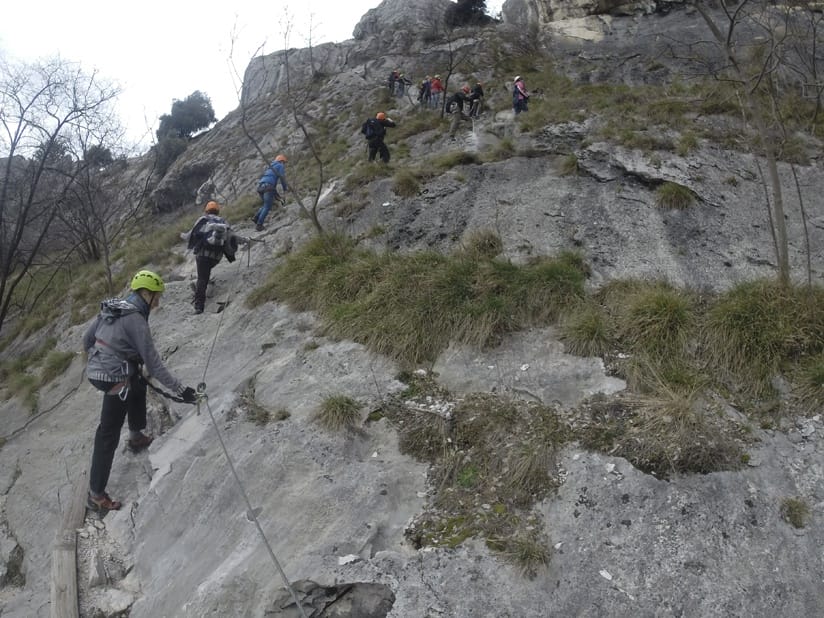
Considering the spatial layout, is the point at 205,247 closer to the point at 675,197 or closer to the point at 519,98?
the point at 675,197

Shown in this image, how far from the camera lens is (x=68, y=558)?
4977 mm

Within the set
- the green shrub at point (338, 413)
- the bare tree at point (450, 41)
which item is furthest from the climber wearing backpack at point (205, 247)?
the bare tree at point (450, 41)

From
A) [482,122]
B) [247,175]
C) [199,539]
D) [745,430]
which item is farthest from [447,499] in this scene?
[247,175]

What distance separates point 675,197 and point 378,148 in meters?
7.21

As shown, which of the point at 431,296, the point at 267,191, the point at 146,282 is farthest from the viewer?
the point at 267,191

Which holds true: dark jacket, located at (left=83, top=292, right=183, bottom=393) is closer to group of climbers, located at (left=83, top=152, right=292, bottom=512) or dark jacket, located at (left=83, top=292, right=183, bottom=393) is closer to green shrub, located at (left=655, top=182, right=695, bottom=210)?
group of climbers, located at (left=83, top=152, right=292, bottom=512)

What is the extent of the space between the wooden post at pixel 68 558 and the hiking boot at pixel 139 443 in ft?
1.92

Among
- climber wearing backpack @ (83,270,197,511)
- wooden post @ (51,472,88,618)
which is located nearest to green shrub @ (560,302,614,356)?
climber wearing backpack @ (83,270,197,511)

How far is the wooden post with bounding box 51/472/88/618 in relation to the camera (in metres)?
4.52

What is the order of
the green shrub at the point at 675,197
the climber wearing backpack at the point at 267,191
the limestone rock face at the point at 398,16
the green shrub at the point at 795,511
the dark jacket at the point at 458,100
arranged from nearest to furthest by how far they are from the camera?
the green shrub at the point at 795,511 → the green shrub at the point at 675,197 → the climber wearing backpack at the point at 267,191 → the dark jacket at the point at 458,100 → the limestone rock face at the point at 398,16

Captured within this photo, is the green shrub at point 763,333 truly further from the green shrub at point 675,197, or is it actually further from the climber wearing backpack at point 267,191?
the climber wearing backpack at point 267,191

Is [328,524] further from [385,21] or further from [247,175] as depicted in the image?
[385,21]

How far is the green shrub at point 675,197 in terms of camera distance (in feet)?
28.1

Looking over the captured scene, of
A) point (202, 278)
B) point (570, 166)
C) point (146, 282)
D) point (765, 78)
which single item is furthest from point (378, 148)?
point (146, 282)
